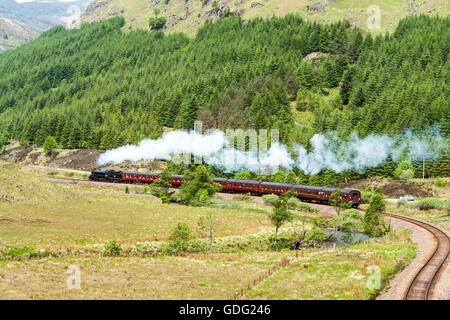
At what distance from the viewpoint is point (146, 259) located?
150ft

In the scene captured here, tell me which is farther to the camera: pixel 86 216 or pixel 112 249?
pixel 86 216

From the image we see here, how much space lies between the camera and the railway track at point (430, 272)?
30672 millimetres

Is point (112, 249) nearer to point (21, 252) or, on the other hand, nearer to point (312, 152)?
point (21, 252)

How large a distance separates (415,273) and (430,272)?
115 centimetres

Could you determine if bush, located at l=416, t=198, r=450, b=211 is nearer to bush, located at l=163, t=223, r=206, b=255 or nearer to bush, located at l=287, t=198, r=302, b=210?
bush, located at l=287, t=198, r=302, b=210

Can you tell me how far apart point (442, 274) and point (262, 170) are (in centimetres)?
6751

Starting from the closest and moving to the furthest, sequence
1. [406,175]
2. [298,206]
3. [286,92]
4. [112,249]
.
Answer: [112,249] < [298,206] < [406,175] < [286,92]

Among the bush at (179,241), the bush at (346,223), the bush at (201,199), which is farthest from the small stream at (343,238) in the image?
the bush at (201,199)

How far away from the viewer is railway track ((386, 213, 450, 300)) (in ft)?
101

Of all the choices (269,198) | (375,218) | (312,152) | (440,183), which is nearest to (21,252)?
(375,218)

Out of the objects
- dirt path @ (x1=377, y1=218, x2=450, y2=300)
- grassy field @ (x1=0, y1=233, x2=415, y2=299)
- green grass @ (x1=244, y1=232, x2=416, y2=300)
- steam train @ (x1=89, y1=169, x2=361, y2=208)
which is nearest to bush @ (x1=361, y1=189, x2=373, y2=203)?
steam train @ (x1=89, y1=169, x2=361, y2=208)

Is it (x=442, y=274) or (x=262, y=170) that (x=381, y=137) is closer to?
(x=262, y=170)

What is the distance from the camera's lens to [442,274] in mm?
35312
